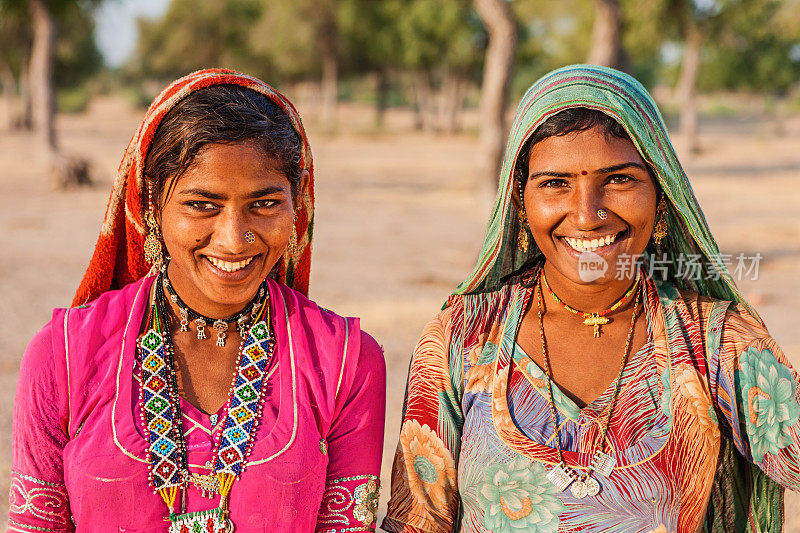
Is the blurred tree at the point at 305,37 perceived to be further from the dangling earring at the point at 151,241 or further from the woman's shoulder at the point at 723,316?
the woman's shoulder at the point at 723,316

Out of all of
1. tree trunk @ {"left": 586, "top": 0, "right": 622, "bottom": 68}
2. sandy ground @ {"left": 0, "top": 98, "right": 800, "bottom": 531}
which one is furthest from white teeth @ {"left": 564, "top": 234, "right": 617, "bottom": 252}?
tree trunk @ {"left": 586, "top": 0, "right": 622, "bottom": 68}

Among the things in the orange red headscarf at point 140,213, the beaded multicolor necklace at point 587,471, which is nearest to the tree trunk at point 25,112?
the orange red headscarf at point 140,213

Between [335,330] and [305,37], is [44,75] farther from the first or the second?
[305,37]

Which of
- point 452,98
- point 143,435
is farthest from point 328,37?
point 143,435

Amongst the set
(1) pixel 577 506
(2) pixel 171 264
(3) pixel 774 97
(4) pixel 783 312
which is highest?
(3) pixel 774 97

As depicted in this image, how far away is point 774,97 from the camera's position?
43.0 meters

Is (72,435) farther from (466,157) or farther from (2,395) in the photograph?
(466,157)

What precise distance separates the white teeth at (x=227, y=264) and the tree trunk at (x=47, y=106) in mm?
14616

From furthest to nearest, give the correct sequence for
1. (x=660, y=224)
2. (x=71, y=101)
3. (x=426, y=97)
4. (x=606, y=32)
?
1. (x=71, y=101)
2. (x=426, y=97)
3. (x=606, y=32)
4. (x=660, y=224)

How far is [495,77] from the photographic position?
316 inches

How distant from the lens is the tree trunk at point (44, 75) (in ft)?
51.6

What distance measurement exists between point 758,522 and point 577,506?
545mm

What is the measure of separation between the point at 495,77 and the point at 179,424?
6.62 meters

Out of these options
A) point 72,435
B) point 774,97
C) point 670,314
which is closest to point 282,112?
point 72,435
